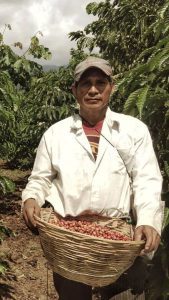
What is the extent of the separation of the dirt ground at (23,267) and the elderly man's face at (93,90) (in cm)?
225

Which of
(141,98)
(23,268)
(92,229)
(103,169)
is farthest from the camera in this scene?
(23,268)

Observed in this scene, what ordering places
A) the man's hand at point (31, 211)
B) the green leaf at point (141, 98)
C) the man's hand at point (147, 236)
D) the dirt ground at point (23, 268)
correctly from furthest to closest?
1. the dirt ground at point (23, 268)
2. the green leaf at point (141, 98)
3. the man's hand at point (31, 211)
4. the man's hand at point (147, 236)

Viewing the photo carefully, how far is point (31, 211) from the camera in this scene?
1920 millimetres

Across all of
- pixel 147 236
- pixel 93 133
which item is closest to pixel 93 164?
pixel 93 133

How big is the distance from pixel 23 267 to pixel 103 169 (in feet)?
10.1

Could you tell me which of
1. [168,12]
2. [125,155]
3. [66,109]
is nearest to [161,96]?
[125,155]

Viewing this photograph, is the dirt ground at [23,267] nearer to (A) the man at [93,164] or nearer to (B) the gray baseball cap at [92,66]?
(A) the man at [93,164]

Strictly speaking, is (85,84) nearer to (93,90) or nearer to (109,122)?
(93,90)

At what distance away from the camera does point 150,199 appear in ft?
6.19

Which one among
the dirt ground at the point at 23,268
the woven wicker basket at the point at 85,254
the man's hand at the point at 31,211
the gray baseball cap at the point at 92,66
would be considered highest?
the gray baseball cap at the point at 92,66

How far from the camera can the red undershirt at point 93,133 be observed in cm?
203

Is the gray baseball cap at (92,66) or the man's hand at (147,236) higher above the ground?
the gray baseball cap at (92,66)

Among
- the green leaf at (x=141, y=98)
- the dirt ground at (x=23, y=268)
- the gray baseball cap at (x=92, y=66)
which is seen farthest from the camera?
the dirt ground at (x=23, y=268)

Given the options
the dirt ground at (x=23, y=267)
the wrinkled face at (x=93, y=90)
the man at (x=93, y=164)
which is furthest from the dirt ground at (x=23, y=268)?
the wrinkled face at (x=93, y=90)
